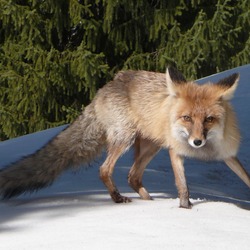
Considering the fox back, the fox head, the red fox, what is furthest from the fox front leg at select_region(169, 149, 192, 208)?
the fox head

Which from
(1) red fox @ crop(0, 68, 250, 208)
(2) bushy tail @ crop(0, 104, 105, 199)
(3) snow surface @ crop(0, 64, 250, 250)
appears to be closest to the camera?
(3) snow surface @ crop(0, 64, 250, 250)

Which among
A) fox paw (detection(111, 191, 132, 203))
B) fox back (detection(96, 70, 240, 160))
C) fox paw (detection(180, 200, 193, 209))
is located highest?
fox back (detection(96, 70, 240, 160))

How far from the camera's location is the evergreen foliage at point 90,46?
1680cm

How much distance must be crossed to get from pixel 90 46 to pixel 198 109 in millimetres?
11353

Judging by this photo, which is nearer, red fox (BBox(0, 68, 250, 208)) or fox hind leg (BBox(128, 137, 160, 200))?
red fox (BBox(0, 68, 250, 208))

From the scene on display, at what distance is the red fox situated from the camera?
630cm

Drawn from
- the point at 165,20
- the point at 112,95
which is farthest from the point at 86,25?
the point at 112,95

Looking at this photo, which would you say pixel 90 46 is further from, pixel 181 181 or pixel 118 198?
pixel 181 181

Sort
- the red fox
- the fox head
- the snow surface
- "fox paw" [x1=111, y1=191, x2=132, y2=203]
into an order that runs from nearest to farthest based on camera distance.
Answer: the snow surface, the fox head, the red fox, "fox paw" [x1=111, y1=191, x2=132, y2=203]

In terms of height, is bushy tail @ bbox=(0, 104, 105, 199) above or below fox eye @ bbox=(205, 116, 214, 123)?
below

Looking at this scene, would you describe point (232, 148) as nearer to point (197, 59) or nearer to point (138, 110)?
point (138, 110)

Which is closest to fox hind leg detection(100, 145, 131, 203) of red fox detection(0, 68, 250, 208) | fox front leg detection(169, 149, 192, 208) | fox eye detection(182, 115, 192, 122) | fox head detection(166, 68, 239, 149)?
red fox detection(0, 68, 250, 208)

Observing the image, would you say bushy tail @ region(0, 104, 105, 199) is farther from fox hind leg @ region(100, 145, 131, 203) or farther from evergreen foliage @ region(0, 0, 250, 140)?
evergreen foliage @ region(0, 0, 250, 140)

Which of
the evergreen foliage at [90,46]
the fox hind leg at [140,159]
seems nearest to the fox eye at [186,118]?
the fox hind leg at [140,159]
